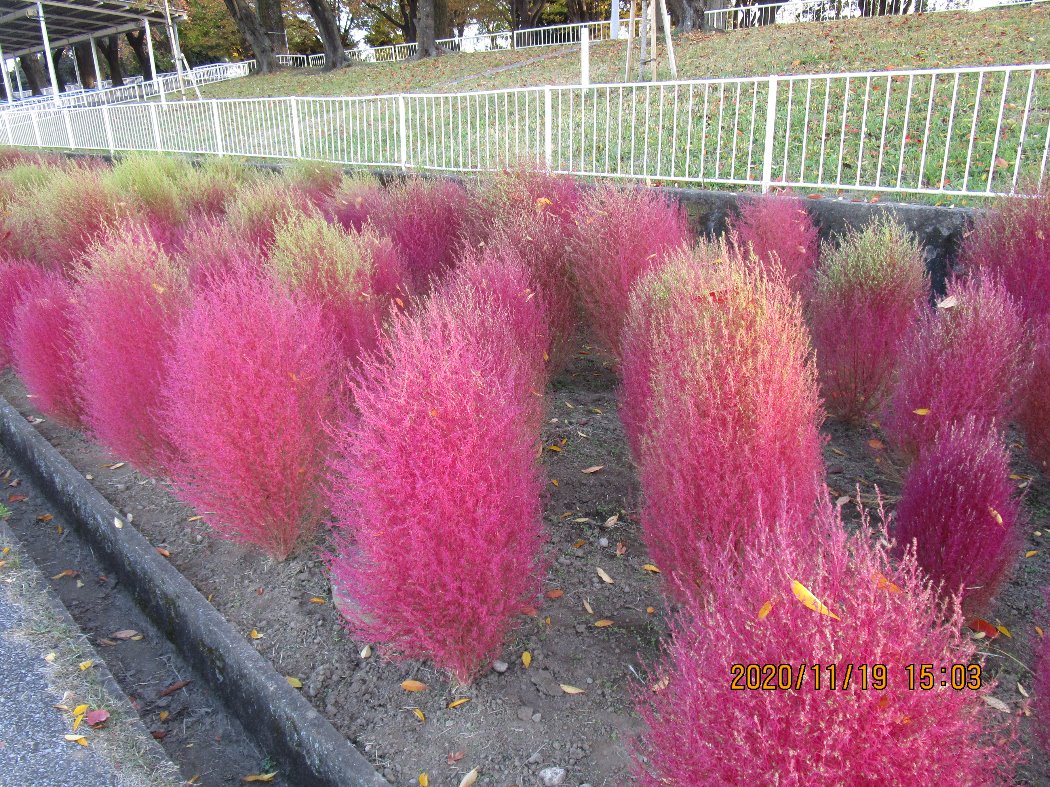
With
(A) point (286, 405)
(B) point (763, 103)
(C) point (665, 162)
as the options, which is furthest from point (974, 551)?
(B) point (763, 103)

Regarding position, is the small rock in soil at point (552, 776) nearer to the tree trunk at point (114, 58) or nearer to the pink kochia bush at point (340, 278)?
the pink kochia bush at point (340, 278)

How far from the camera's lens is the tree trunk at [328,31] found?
2511 cm

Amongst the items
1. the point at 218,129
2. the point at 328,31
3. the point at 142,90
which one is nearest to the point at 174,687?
the point at 218,129

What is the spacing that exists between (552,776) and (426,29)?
2530 cm

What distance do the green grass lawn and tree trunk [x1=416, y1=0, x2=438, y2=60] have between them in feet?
12.1

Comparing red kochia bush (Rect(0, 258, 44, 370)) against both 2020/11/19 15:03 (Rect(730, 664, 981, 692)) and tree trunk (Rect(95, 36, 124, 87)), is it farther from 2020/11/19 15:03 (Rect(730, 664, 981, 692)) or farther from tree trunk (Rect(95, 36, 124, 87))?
tree trunk (Rect(95, 36, 124, 87))

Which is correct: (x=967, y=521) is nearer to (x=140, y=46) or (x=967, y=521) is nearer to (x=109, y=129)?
(x=109, y=129)

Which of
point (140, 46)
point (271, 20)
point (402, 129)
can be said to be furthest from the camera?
point (140, 46)

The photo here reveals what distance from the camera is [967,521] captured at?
241 cm

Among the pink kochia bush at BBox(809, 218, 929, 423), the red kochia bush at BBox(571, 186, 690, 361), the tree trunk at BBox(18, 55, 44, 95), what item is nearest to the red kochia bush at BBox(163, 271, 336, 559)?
the red kochia bush at BBox(571, 186, 690, 361)

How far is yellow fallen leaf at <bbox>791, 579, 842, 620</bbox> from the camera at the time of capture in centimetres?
125

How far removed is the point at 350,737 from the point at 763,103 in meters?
9.18

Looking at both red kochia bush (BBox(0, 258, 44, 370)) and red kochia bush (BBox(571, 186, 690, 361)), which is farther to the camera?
red kochia bush (BBox(0, 258, 44, 370))

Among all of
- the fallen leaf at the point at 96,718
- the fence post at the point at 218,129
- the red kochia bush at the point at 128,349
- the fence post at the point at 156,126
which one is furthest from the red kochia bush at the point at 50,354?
the fence post at the point at 156,126
